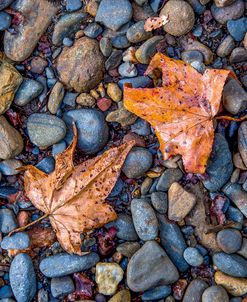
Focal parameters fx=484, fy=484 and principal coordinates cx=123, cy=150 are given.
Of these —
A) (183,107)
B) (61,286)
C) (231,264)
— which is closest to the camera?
(183,107)

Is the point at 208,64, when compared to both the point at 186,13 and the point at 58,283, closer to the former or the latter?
the point at 186,13

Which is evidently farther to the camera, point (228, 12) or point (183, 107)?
point (228, 12)

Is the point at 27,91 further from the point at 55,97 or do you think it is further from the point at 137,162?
the point at 137,162

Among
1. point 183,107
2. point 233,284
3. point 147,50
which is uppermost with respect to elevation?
point 147,50

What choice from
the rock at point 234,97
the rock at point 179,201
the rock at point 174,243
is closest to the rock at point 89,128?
the rock at point 179,201

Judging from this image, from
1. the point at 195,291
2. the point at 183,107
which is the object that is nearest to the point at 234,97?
the point at 183,107

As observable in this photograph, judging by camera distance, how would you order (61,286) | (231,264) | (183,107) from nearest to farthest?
(183,107) < (231,264) < (61,286)

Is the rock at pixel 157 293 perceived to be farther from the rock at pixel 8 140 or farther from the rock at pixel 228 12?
the rock at pixel 228 12

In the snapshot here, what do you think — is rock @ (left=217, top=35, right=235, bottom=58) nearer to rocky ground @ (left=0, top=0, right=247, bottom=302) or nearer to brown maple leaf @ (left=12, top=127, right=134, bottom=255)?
rocky ground @ (left=0, top=0, right=247, bottom=302)
